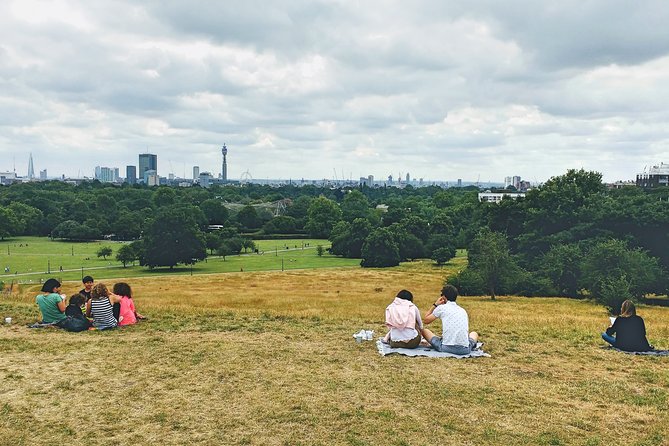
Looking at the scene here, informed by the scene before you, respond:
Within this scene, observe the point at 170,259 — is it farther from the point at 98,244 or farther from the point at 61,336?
the point at 61,336

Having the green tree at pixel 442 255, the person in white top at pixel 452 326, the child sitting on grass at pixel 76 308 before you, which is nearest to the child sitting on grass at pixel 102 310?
the child sitting on grass at pixel 76 308

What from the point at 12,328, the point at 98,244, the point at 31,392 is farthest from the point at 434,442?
the point at 98,244

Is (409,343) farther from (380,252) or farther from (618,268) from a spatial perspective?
(380,252)

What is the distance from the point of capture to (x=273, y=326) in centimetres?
1836

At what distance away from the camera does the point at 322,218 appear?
14575 cm

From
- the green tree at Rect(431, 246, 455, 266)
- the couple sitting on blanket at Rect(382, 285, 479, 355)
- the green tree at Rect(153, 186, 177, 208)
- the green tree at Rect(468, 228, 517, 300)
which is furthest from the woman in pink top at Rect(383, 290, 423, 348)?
the green tree at Rect(153, 186, 177, 208)

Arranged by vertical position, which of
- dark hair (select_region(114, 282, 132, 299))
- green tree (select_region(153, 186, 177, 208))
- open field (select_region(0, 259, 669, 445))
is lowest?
open field (select_region(0, 259, 669, 445))

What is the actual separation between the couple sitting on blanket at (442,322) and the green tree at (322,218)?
125 meters

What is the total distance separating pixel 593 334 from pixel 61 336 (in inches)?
636

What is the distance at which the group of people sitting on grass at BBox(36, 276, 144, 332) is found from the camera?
17.0 metres

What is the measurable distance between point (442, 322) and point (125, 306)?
33.5ft

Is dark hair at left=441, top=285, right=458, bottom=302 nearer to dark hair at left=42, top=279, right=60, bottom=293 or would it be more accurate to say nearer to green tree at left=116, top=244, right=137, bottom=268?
dark hair at left=42, top=279, right=60, bottom=293

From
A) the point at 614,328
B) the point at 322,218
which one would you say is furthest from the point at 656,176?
the point at 614,328

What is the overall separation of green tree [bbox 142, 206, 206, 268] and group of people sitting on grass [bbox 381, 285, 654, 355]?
2829 inches
